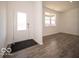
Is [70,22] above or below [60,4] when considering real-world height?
below

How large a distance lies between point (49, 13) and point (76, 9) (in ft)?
8.10

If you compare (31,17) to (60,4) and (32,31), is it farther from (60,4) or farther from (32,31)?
(60,4)

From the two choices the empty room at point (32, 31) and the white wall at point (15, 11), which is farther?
the white wall at point (15, 11)

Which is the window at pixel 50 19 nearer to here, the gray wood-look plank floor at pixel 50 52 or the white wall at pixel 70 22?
the white wall at pixel 70 22

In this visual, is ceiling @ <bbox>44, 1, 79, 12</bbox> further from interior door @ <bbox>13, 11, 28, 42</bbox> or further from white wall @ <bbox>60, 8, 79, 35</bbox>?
interior door @ <bbox>13, 11, 28, 42</bbox>

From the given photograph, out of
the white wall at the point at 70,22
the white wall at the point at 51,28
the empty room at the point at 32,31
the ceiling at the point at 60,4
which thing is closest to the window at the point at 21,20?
the empty room at the point at 32,31

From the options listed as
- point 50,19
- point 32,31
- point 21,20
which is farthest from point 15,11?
point 50,19

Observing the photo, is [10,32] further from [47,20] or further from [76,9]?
[76,9]

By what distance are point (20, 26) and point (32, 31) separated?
0.90 metres

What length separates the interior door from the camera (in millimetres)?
4973

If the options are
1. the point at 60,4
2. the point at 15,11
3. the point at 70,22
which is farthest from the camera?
the point at 70,22

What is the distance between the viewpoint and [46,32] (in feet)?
25.0

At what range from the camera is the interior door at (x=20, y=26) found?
4973 mm

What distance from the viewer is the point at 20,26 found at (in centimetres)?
527
